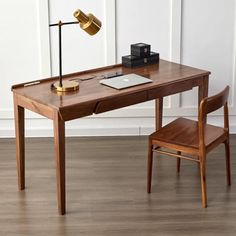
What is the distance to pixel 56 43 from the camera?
4.79 metres

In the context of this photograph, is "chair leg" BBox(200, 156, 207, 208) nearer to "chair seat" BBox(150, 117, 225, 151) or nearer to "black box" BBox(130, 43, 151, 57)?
"chair seat" BBox(150, 117, 225, 151)

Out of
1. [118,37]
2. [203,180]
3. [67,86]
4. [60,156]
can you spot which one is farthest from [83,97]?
[118,37]

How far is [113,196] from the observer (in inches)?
153

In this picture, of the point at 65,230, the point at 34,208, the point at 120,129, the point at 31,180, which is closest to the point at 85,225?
the point at 65,230

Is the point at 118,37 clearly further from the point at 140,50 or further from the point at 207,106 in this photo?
the point at 207,106

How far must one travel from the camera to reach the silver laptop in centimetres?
377

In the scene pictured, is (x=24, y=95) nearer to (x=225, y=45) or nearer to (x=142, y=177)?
(x=142, y=177)

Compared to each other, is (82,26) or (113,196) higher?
(82,26)

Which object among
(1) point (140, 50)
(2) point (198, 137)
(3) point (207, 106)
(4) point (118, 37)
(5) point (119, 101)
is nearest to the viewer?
(3) point (207, 106)

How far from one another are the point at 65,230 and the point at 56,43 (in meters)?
1.79

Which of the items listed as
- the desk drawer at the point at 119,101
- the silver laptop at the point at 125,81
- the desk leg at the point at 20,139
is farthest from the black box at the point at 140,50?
the desk leg at the point at 20,139

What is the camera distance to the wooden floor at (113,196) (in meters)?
3.51

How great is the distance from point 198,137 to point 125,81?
1.85 feet

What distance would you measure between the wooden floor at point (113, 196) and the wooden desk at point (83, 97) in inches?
6.3
